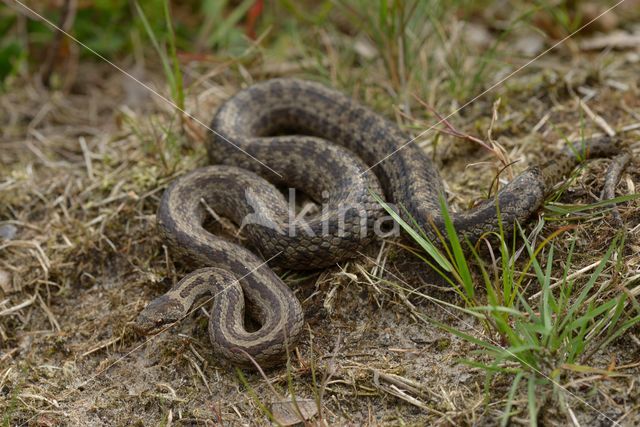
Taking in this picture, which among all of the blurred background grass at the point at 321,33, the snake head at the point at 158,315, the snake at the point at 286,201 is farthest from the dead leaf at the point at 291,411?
the blurred background grass at the point at 321,33

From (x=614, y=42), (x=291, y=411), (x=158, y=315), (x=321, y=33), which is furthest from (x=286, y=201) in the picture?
(x=614, y=42)

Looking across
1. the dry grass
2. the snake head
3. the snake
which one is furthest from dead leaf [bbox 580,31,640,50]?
the snake head

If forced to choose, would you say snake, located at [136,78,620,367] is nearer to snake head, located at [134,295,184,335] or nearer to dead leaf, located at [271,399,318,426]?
snake head, located at [134,295,184,335]

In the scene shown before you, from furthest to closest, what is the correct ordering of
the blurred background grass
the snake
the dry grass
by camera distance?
the blurred background grass, the snake, the dry grass

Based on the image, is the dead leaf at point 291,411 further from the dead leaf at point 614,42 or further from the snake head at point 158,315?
the dead leaf at point 614,42

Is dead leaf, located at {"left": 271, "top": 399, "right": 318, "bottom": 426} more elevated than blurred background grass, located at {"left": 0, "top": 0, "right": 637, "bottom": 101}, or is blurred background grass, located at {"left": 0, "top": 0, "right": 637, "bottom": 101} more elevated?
blurred background grass, located at {"left": 0, "top": 0, "right": 637, "bottom": 101}

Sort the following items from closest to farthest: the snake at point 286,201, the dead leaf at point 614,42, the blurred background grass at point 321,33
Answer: the snake at point 286,201 < the blurred background grass at point 321,33 < the dead leaf at point 614,42

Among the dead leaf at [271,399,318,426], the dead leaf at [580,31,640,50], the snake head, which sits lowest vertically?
the snake head
